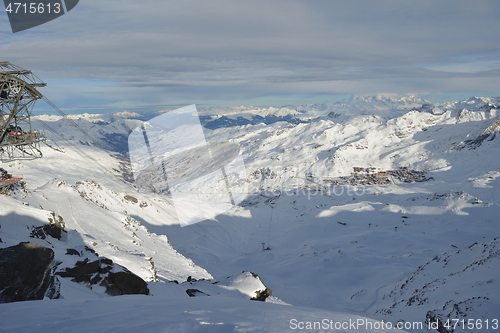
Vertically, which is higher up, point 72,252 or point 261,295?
point 72,252

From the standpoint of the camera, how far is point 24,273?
8938 millimetres

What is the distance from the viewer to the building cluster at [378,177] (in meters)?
142

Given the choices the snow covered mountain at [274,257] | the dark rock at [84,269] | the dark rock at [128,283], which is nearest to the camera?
the snow covered mountain at [274,257]

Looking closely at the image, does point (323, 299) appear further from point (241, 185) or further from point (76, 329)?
point (241, 185)

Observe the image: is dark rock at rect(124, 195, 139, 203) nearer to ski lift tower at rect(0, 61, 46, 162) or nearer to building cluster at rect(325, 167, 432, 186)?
ski lift tower at rect(0, 61, 46, 162)

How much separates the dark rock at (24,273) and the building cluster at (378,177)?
142 m

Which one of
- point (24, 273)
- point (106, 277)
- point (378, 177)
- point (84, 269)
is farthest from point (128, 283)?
point (378, 177)

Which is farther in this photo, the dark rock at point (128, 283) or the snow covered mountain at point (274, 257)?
the dark rock at point (128, 283)

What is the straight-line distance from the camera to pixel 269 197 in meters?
134

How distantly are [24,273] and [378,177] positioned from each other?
169770 millimetres

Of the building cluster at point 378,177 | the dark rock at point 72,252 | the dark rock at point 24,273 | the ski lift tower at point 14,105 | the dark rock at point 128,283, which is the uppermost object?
the ski lift tower at point 14,105

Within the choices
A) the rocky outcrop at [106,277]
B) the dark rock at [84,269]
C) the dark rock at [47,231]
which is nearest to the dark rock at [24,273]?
the rocky outcrop at [106,277]

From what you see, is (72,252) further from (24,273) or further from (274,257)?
(274,257)

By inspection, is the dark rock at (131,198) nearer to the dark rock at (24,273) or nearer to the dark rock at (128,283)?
the dark rock at (128,283)
